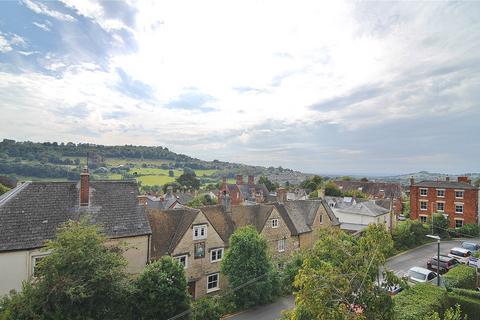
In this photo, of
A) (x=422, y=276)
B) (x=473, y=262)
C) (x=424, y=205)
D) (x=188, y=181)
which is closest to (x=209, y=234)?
(x=422, y=276)

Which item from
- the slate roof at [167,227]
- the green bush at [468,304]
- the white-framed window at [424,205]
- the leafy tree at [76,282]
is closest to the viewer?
the leafy tree at [76,282]

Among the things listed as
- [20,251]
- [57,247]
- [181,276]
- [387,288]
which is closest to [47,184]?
[20,251]

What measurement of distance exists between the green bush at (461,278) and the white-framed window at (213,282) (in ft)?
66.2

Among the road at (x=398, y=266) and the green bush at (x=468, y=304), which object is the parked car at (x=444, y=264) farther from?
the green bush at (x=468, y=304)

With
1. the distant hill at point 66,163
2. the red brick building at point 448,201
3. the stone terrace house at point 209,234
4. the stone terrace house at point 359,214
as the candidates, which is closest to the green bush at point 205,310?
the stone terrace house at point 209,234

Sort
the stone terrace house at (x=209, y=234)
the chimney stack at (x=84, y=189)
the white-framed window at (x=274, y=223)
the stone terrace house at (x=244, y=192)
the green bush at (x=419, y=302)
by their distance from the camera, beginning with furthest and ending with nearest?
1. the stone terrace house at (x=244, y=192)
2. the white-framed window at (x=274, y=223)
3. the stone terrace house at (x=209, y=234)
4. the chimney stack at (x=84, y=189)
5. the green bush at (x=419, y=302)

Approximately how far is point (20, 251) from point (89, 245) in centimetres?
700

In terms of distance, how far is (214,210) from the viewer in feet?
112

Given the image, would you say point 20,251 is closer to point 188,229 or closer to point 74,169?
point 188,229

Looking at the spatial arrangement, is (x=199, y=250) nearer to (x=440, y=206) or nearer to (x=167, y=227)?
(x=167, y=227)

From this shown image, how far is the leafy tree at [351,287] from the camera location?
9719 mm

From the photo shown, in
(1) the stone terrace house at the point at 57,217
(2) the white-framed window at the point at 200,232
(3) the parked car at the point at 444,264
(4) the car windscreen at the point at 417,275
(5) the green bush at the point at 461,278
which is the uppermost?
(1) the stone terrace house at the point at 57,217

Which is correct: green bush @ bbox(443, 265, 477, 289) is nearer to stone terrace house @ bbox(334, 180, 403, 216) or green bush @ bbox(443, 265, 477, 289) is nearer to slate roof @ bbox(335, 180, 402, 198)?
stone terrace house @ bbox(334, 180, 403, 216)

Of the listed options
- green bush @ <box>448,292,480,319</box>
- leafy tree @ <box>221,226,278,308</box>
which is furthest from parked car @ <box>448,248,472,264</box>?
leafy tree @ <box>221,226,278,308</box>
